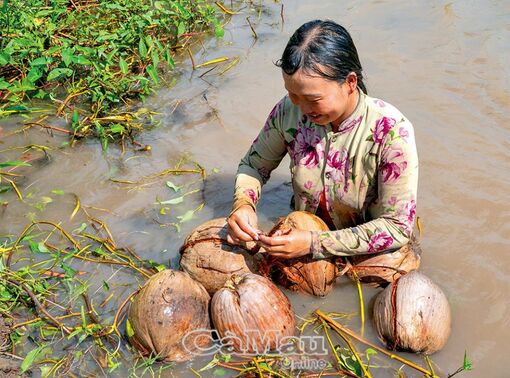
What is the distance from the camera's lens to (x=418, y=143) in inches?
172

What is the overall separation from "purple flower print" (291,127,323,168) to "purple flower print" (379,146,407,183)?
1.10 feet

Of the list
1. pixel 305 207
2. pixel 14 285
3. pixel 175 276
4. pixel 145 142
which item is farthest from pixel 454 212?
pixel 14 285

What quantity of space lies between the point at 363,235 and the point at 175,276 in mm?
881

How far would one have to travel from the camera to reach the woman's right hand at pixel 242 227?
2.81 metres

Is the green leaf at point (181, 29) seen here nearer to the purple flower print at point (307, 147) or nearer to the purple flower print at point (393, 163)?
the purple flower print at point (307, 147)

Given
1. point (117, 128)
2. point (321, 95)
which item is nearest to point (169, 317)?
point (321, 95)

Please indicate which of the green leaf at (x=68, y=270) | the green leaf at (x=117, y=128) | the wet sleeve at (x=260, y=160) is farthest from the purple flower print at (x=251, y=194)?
the green leaf at (x=117, y=128)

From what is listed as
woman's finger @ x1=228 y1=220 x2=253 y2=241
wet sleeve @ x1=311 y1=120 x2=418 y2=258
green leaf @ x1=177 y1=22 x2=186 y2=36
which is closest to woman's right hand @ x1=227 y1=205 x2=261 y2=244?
woman's finger @ x1=228 y1=220 x2=253 y2=241

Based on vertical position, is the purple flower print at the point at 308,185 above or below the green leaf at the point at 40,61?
above

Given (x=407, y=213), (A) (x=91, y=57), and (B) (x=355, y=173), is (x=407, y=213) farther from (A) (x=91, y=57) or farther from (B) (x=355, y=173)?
(A) (x=91, y=57)

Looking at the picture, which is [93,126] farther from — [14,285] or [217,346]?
[217,346]

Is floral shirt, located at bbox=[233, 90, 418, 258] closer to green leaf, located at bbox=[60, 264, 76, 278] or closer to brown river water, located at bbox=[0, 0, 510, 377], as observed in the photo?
brown river water, located at bbox=[0, 0, 510, 377]

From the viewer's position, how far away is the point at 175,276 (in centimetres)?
282

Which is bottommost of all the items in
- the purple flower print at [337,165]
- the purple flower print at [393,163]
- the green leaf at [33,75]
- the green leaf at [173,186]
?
the green leaf at [173,186]
